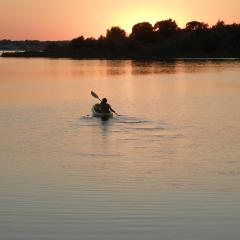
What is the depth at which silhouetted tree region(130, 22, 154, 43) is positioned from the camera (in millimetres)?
143625

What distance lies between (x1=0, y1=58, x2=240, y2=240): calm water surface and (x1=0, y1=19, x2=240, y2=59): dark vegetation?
9078cm

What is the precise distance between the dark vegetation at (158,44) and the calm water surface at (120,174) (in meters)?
90.8

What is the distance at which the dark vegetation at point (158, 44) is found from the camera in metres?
121

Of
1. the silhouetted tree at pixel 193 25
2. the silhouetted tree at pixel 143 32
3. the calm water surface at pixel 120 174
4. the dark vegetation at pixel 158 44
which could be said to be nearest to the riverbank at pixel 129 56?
the dark vegetation at pixel 158 44

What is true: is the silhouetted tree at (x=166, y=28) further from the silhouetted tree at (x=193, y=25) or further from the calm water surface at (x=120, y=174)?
the calm water surface at (x=120, y=174)

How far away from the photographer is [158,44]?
5335 inches

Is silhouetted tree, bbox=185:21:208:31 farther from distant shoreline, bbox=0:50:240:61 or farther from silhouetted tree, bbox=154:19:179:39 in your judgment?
distant shoreline, bbox=0:50:240:61

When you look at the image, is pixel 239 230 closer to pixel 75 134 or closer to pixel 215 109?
pixel 75 134

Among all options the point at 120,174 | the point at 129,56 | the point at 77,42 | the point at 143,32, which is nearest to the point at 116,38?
the point at 143,32

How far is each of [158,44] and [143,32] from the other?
34.0 ft

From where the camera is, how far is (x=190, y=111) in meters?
30.7

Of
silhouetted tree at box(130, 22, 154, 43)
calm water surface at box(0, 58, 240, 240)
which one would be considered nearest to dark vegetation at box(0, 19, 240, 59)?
silhouetted tree at box(130, 22, 154, 43)

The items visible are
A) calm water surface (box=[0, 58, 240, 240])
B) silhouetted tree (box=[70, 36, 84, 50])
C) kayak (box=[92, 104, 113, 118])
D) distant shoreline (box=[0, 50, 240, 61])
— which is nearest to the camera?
calm water surface (box=[0, 58, 240, 240])

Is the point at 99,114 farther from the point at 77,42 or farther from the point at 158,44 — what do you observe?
the point at 77,42
